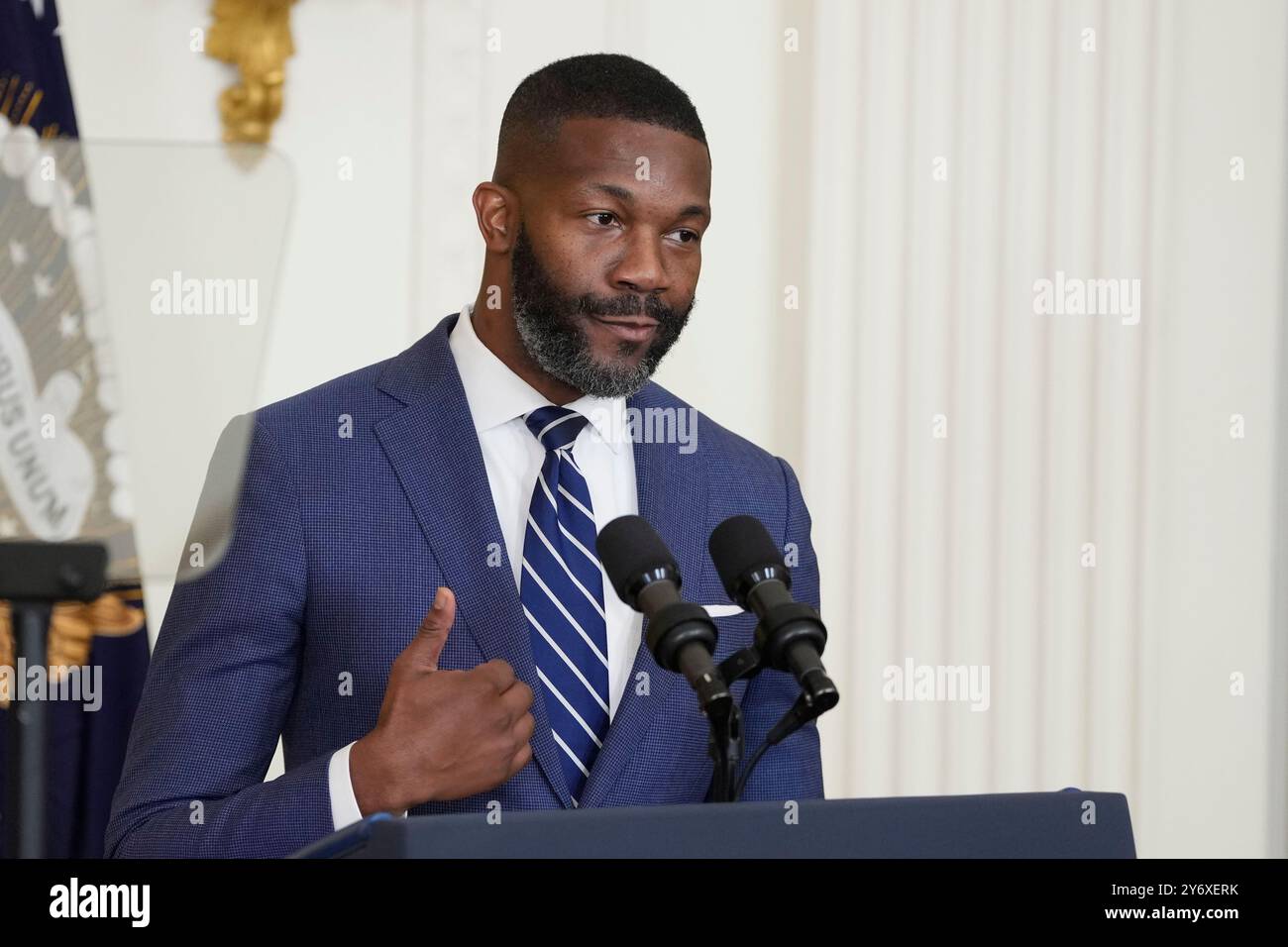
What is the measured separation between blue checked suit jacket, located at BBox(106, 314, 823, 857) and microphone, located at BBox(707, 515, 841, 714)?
516mm

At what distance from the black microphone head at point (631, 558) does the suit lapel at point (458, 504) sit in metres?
0.49

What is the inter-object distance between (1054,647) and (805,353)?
808 mm

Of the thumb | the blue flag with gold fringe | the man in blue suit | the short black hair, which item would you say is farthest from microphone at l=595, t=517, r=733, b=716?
the blue flag with gold fringe

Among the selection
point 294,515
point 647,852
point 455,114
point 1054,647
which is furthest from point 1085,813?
point 455,114

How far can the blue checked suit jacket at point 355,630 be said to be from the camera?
1.74 metres

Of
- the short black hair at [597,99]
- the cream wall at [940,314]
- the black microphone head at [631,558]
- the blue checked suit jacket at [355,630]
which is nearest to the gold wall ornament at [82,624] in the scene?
the cream wall at [940,314]

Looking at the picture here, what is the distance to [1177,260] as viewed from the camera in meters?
3.21

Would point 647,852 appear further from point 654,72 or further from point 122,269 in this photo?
point 122,269

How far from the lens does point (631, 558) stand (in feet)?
4.21

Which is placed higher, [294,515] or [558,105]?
[558,105]

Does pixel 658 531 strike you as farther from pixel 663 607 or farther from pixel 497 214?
pixel 663 607

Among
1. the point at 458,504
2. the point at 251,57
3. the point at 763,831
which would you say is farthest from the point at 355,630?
the point at 251,57

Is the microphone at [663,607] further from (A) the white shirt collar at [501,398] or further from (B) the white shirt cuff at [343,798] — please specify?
(A) the white shirt collar at [501,398]

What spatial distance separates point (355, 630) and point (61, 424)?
3.90ft
